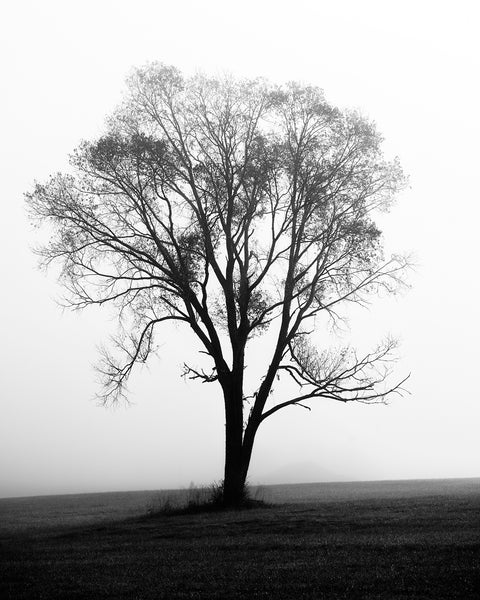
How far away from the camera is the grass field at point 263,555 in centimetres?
1528

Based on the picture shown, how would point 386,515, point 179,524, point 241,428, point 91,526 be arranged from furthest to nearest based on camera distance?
point 241,428
point 91,526
point 179,524
point 386,515

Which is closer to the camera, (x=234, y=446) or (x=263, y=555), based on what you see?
(x=263, y=555)

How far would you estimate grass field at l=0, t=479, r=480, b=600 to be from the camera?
50.1 ft

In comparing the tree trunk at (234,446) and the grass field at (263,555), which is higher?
the tree trunk at (234,446)

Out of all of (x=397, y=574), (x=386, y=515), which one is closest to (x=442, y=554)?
(x=397, y=574)

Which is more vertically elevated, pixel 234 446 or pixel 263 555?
pixel 234 446

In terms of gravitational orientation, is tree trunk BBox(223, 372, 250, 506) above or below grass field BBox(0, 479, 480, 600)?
above

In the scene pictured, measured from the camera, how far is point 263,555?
1912 centimetres

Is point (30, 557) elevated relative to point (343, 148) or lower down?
lower down

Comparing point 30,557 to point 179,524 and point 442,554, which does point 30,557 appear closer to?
point 179,524

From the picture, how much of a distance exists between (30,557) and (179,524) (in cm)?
721

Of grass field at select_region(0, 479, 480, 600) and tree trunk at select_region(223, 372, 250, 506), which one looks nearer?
grass field at select_region(0, 479, 480, 600)

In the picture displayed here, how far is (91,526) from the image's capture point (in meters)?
29.7

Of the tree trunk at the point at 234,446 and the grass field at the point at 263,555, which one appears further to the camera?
the tree trunk at the point at 234,446
